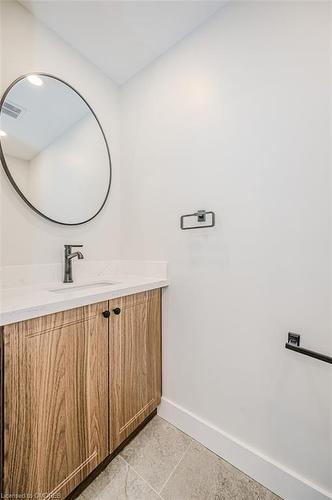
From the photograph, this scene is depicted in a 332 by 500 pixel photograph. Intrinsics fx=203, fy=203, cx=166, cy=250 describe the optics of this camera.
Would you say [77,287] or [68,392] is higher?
[77,287]

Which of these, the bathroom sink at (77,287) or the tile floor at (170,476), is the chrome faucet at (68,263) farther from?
the tile floor at (170,476)

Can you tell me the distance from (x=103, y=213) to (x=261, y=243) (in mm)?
1095

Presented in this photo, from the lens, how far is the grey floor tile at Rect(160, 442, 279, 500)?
0.90 meters

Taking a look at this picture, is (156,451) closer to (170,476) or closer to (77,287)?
(170,476)

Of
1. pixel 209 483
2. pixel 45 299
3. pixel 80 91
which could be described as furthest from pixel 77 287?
pixel 80 91

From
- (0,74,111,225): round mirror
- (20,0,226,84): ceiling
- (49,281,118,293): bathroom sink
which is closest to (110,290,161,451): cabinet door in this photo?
(49,281,118,293): bathroom sink

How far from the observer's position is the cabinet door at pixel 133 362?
100 centimetres

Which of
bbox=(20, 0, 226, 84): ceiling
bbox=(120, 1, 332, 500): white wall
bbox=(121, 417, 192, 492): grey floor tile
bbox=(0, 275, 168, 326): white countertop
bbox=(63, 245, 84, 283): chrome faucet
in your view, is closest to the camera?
bbox=(0, 275, 168, 326): white countertop

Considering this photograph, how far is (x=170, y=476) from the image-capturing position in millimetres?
977

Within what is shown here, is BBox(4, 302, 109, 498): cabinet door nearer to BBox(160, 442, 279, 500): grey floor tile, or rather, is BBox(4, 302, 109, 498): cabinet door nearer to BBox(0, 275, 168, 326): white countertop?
BBox(0, 275, 168, 326): white countertop

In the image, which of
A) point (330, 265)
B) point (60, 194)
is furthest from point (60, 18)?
point (330, 265)

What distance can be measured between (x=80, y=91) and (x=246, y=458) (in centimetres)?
234

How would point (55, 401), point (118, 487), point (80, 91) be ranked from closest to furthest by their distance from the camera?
point (55, 401), point (118, 487), point (80, 91)

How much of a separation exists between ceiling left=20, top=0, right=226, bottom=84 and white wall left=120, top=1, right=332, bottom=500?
86 mm
